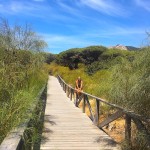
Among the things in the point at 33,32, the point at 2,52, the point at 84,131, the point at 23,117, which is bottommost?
the point at 84,131

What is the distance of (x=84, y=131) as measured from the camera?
9.66 meters

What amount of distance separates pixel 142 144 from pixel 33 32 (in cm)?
1759

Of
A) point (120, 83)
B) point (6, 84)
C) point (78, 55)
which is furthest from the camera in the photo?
point (78, 55)

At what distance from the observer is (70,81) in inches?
1519

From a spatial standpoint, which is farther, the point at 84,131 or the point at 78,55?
the point at 78,55

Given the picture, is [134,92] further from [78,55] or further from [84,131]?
[78,55]

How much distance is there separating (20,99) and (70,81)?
3313cm

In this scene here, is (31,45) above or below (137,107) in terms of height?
above

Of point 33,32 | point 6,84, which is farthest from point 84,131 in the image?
point 33,32

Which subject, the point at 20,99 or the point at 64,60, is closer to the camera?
the point at 20,99

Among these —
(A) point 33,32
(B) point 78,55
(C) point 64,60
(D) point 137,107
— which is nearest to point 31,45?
(A) point 33,32

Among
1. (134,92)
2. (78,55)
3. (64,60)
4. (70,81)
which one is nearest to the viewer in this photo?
(134,92)

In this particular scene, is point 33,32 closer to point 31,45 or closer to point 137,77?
point 31,45

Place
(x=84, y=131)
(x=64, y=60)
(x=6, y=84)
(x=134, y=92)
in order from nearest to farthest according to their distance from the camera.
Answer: (x=6, y=84), (x=134, y=92), (x=84, y=131), (x=64, y=60)
